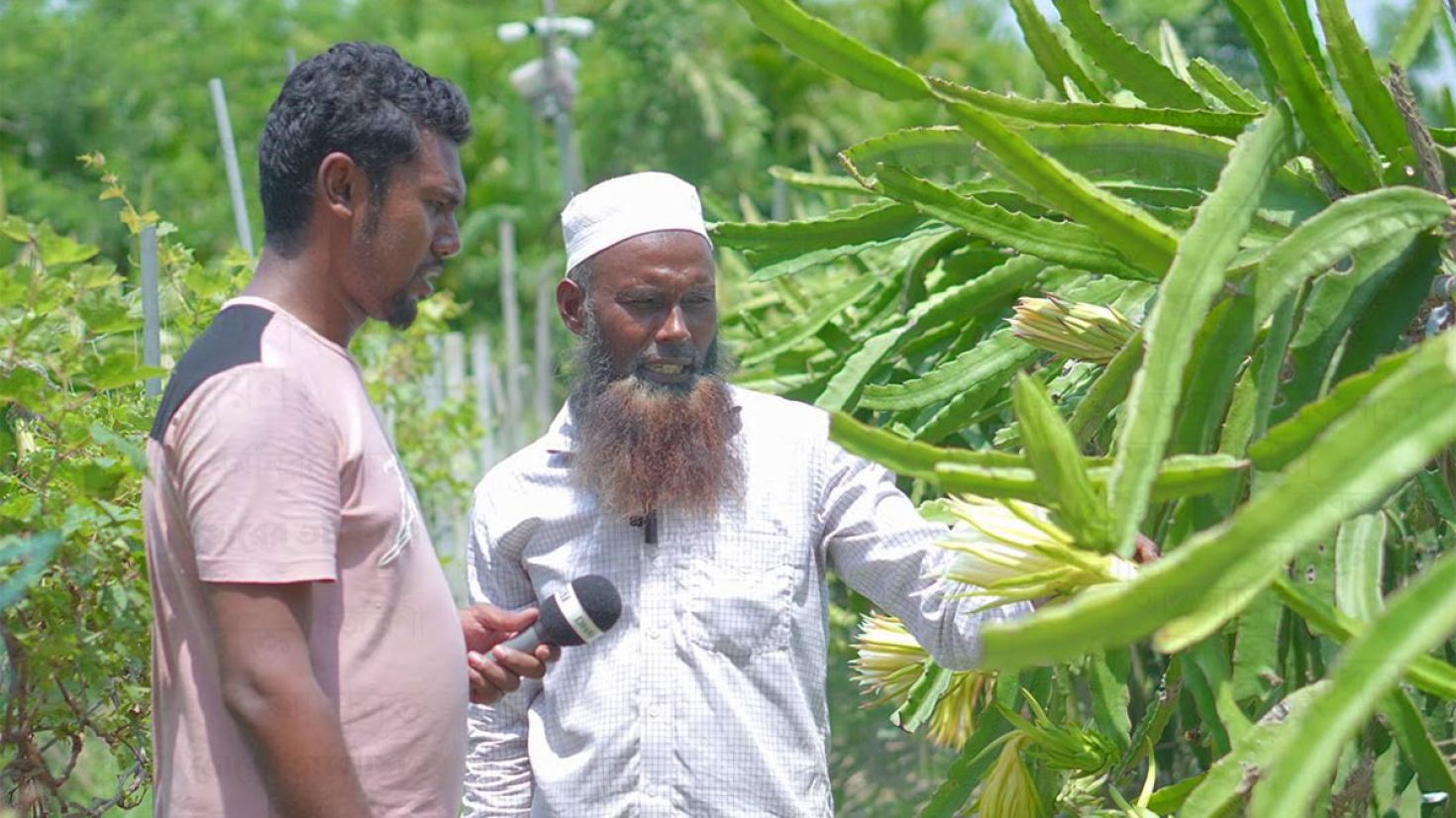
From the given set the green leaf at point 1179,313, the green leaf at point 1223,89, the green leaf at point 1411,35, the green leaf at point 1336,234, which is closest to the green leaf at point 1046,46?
the green leaf at point 1223,89

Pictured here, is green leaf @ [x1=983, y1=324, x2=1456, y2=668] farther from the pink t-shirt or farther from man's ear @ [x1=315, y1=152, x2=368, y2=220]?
man's ear @ [x1=315, y1=152, x2=368, y2=220]

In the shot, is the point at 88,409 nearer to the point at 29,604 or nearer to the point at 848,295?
the point at 29,604

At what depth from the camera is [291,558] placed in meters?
2.01

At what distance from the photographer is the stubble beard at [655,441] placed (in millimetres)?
2867

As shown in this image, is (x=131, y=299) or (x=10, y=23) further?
(x=10, y=23)

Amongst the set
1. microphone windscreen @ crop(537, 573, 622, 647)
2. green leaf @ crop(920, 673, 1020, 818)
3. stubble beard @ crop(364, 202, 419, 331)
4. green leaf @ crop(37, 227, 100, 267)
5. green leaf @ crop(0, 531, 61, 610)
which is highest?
green leaf @ crop(37, 227, 100, 267)

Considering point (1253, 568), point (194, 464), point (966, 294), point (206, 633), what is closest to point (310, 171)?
point (194, 464)

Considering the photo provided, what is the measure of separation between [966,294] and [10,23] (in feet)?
77.9

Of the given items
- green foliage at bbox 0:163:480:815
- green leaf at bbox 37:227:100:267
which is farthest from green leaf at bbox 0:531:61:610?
green leaf at bbox 37:227:100:267

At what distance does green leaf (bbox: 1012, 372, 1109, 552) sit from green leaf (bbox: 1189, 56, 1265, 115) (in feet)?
3.43

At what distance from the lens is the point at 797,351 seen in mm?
4332

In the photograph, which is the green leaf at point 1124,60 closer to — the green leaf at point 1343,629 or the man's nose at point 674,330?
the man's nose at point 674,330

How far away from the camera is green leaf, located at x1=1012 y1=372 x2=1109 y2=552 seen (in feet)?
5.87

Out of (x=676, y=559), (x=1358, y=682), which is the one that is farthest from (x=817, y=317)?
Result: (x=1358, y=682)
